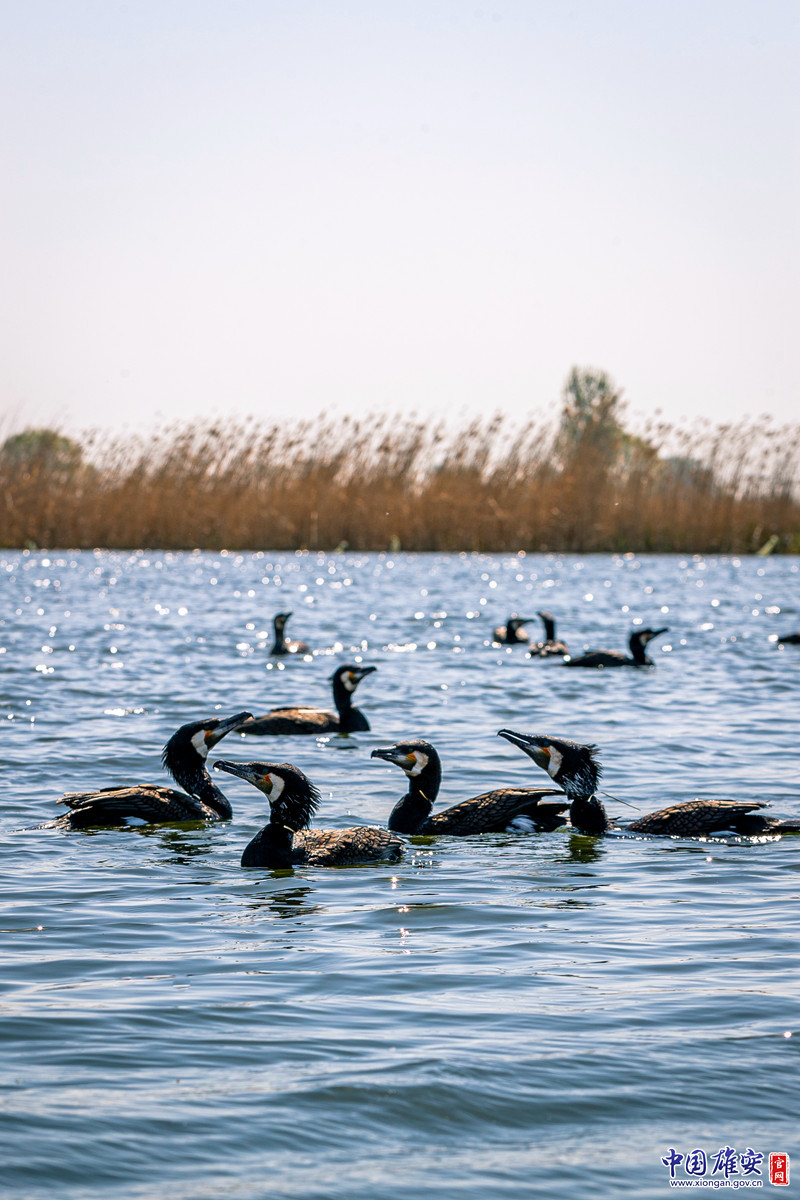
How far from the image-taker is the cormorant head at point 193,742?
8.42m

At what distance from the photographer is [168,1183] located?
3.50 m

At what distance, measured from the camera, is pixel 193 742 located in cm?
849

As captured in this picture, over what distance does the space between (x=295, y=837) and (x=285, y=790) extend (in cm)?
26

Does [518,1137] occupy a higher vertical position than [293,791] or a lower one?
lower

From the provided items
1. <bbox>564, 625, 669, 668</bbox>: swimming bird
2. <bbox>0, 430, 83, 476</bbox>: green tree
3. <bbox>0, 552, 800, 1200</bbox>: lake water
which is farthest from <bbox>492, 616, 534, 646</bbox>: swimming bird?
<bbox>0, 430, 83, 476</bbox>: green tree

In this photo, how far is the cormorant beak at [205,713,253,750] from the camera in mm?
8305

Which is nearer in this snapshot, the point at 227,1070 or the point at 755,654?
the point at 227,1070

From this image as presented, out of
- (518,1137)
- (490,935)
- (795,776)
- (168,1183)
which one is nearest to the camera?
(168,1183)

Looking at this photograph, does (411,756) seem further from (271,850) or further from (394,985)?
(394,985)

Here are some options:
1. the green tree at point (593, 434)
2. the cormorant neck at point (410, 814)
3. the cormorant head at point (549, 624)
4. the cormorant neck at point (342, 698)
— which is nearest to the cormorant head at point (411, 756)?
the cormorant neck at point (410, 814)

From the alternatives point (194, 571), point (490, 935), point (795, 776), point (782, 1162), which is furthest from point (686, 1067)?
point (194, 571)

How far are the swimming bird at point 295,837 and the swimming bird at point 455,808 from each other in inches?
24.9

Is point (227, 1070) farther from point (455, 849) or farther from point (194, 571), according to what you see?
point (194, 571)

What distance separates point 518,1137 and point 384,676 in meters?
12.2
